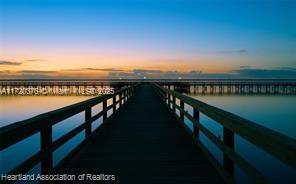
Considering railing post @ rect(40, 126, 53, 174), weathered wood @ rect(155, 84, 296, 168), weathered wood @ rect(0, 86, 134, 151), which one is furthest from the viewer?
railing post @ rect(40, 126, 53, 174)

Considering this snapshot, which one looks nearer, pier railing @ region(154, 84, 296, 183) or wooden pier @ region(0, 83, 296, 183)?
pier railing @ region(154, 84, 296, 183)

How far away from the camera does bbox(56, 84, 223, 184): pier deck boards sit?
4.29m

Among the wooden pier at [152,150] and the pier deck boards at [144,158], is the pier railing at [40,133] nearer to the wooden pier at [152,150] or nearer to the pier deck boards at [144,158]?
the wooden pier at [152,150]

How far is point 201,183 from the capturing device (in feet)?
13.1

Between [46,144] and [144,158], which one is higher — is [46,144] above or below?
above

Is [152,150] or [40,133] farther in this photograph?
[152,150]

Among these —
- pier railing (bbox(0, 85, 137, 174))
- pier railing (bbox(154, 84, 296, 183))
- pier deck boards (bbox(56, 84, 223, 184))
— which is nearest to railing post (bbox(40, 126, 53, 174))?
pier railing (bbox(0, 85, 137, 174))

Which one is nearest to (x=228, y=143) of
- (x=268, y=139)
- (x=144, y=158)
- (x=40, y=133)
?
(x=268, y=139)

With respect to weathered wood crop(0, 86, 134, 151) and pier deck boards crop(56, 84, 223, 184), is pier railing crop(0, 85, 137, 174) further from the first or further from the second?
pier deck boards crop(56, 84, 223, 184)

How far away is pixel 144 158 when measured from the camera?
17.3ft

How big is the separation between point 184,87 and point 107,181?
67657mm

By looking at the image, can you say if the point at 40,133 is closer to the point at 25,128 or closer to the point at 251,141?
the point at 25,128

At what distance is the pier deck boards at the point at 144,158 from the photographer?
429cm

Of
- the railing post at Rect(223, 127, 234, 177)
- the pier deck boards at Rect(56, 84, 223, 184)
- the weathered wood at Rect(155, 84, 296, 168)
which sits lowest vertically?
the pier deck boards at Rect(56, 84, 223, 184)
